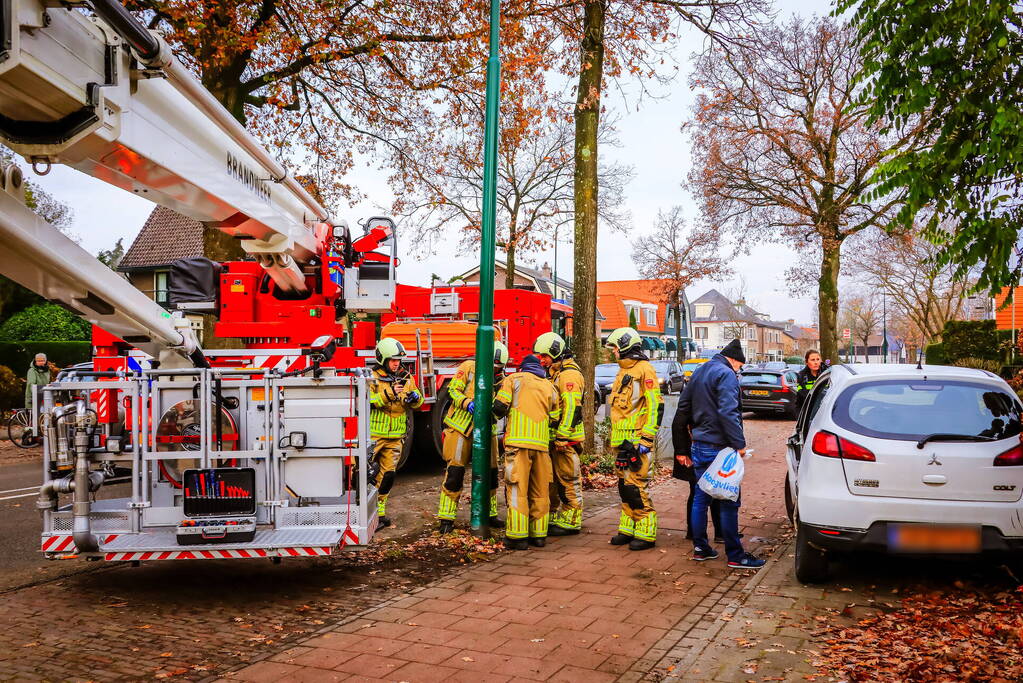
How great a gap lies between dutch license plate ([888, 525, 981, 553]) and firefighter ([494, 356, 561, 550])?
2904mm

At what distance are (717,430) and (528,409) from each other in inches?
63.7

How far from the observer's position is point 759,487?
10.8 metres

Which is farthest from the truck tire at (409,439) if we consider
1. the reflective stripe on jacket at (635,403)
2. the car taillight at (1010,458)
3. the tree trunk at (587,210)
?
the car taillight at (1010,458)

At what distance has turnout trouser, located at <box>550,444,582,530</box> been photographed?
779 centimetres

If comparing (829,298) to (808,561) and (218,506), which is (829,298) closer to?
(808,561)

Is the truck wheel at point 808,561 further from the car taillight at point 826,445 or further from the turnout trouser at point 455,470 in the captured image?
the turnout trouser at point 455,470

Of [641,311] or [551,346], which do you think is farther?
[641,311]

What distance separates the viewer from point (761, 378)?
871 inches

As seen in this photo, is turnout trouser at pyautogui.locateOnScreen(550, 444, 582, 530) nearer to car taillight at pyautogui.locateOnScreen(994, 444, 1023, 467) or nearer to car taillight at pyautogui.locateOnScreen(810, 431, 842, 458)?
car taillight at pyautogui.locateOnScreen(810, 431, 842, 458)

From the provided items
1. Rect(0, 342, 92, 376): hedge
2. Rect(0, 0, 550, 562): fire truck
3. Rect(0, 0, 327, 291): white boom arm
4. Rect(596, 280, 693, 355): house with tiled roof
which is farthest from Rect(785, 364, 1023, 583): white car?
Rect(596, 280, 693, 355): house with tiled roof

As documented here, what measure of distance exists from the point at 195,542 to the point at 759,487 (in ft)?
24.6

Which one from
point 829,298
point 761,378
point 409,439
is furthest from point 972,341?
point 409,439

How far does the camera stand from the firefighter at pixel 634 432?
718cm

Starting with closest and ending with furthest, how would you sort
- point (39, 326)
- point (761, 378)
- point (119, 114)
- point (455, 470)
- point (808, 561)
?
point (119, 114)
point (808, 561)
point (455, 470)
point (761, 378)
point (39, 326)
